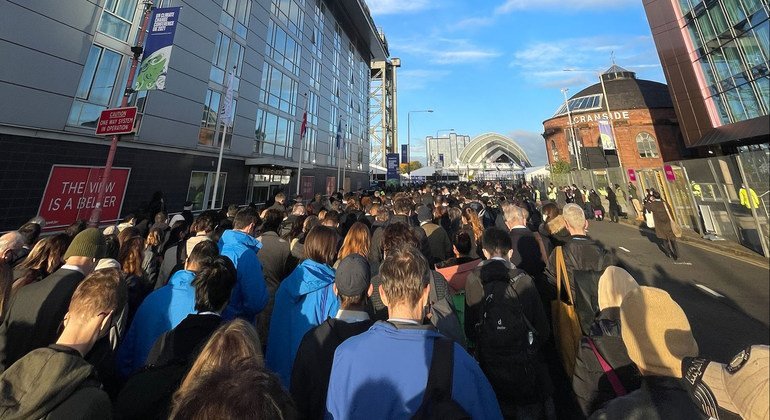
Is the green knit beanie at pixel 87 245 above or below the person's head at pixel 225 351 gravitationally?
above

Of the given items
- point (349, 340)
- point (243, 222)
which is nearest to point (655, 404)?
point (349, 340)

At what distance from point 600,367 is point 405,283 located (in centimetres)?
157

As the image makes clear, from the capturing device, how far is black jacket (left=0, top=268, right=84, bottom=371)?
2.27m

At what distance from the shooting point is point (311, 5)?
1139 inches

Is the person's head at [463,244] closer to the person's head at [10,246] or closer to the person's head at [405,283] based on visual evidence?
the person's head at [405,283]

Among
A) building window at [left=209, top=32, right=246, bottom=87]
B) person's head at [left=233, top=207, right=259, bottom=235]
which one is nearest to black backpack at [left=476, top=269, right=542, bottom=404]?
person's head at [left=233, top=207, right=259, bottom=235]

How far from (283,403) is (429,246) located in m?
4.35

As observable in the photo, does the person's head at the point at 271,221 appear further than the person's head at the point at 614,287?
Yes

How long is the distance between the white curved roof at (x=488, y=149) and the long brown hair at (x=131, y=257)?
3354 inches

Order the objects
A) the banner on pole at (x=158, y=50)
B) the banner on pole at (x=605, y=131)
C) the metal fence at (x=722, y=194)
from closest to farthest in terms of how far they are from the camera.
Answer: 1. the metal fence at (x=722, y=194)
2. the banner on pole at (x=158, y=50)
3. the banner on pole at (x=605, y=131)

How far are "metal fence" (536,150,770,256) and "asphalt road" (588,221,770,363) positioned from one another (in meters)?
1.22

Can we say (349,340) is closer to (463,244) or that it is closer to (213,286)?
(213,286)

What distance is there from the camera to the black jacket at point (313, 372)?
1.92m

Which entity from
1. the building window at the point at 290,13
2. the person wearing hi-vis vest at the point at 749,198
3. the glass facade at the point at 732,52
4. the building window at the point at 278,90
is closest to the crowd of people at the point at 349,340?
the person wearing hi-vis vest at the point at 749,198
